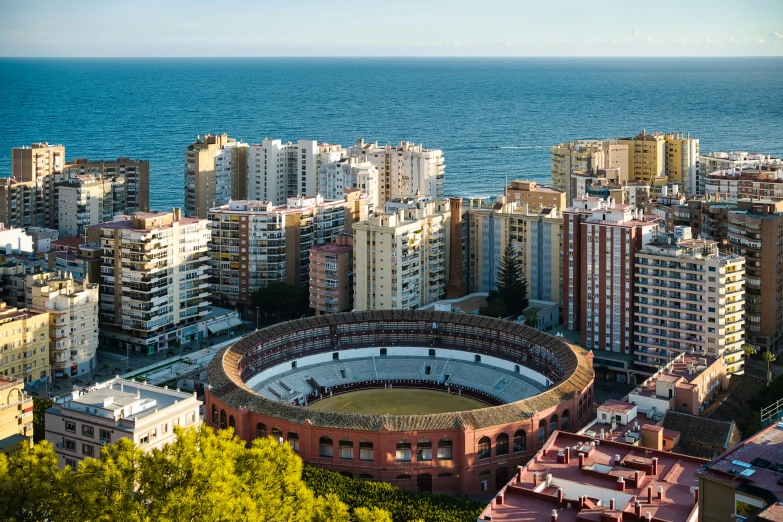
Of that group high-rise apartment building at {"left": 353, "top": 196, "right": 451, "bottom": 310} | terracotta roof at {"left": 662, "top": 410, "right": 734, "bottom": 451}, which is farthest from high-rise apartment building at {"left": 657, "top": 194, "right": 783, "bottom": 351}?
terracotta roof at {"left": 662, "top": 410, "right": 734, "bottom": 451}

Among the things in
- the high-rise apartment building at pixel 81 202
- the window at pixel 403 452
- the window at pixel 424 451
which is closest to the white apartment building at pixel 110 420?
the window at pixel 403 452

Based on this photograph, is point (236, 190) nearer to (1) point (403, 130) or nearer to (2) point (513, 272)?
(2) point (513, 272)

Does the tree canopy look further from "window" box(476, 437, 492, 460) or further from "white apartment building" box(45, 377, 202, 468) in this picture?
"white apartment building" box(45, 377, 202, 468)

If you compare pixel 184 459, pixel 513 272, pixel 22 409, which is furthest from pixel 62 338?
pixel 184 459

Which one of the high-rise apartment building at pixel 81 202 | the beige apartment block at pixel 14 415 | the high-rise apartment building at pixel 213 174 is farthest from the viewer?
the high-rise apartment building at pixel 213 174

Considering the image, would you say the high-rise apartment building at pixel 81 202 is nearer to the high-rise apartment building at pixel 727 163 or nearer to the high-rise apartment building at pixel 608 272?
the high-rise apartment building at pixel 608 272

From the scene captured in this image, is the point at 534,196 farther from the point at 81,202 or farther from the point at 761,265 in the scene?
the point at 81,202
